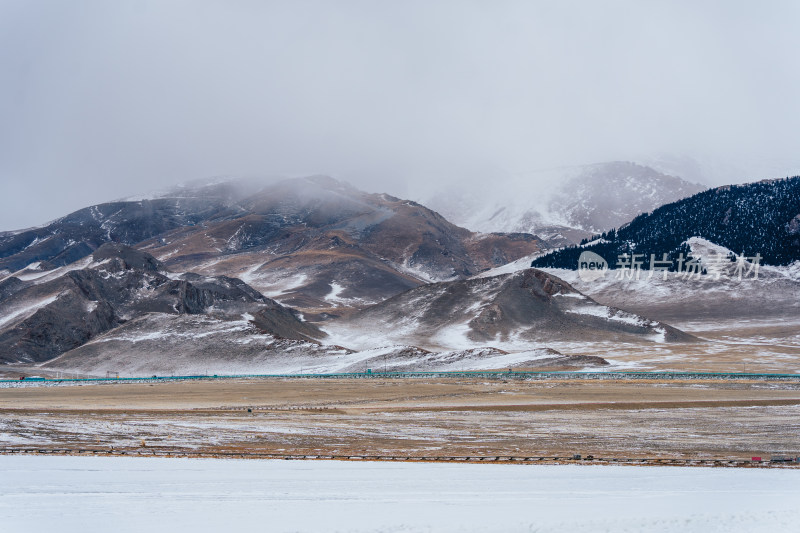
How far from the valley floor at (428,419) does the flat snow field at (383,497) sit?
6.45 metres

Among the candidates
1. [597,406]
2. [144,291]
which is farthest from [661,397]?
[144,291]

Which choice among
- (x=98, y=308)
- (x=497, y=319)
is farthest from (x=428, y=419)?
(x=98, y=308)

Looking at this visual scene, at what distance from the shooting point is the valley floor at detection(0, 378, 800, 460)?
126 ft

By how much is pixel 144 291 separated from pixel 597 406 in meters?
143

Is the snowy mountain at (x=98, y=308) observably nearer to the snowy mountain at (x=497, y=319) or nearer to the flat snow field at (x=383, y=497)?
the snowy mountain at (x=497, y=319)

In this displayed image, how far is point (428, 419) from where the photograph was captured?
179 feet

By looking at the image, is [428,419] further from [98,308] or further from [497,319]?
[98,308]

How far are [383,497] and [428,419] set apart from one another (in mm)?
31483

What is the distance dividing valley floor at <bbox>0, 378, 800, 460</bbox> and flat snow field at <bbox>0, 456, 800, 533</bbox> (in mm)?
6446

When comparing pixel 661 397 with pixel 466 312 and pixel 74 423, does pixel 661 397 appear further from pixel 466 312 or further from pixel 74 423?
pixel 466 312

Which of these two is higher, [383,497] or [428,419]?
[383,497]

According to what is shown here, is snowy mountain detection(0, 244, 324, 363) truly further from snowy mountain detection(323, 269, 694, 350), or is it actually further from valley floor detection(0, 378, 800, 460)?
valley floor detection(0, 378, 800, 460)

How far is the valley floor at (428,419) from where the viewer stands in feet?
126

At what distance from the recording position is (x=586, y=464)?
32094 mm
